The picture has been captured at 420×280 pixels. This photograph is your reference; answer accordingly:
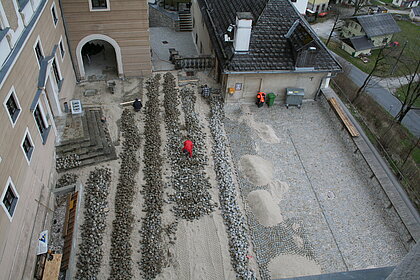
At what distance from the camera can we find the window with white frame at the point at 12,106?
1098 cm

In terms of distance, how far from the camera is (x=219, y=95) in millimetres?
20578

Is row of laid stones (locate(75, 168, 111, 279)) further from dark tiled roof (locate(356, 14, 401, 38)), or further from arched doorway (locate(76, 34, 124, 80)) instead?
dark tiled roof (locate(356, 14, 401, 38))

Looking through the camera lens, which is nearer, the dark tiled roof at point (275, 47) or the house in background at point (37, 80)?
the house in background at point (37, 80)

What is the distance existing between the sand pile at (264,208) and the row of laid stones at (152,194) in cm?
396

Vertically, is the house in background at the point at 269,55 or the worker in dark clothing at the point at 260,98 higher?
the house in background at the point at 269,55

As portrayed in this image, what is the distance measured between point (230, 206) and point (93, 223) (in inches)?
218

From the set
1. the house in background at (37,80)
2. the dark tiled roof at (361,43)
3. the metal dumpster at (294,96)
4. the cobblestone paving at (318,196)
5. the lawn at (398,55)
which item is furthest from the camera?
the dark tiled roof at (361,43)

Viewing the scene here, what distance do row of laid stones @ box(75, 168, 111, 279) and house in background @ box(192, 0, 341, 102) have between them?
8.77 metres

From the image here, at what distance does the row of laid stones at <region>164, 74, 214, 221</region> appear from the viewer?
47.0 ft

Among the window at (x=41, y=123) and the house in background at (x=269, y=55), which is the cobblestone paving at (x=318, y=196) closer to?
the house in background at (x=269, y=55)

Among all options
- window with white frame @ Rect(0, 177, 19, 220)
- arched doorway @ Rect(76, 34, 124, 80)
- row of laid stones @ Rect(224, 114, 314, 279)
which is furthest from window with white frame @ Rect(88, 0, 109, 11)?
row of laid stones @ Rect(224, 114, 314, 279)

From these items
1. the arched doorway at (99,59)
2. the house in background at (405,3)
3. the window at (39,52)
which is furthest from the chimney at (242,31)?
the house in background at (405,3)

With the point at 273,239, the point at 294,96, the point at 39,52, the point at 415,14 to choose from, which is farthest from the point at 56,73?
the point at 415,14

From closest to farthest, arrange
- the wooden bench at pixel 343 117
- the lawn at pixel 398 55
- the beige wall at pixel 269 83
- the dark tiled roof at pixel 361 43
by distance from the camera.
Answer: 1. the wooden bench at pixel 343 117
2. the beige wall at pixel 269 83
3. the lawn at pixel 398 55
4. the dark tiled roof at pixel 361 43
